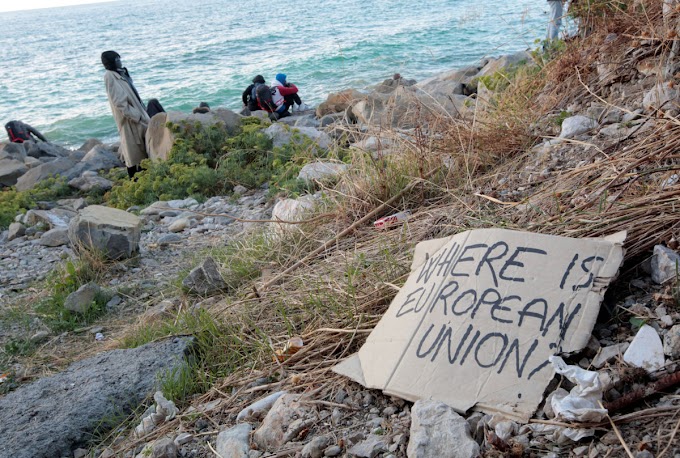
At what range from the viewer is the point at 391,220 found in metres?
3.09

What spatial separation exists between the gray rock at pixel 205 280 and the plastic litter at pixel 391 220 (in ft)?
3.11

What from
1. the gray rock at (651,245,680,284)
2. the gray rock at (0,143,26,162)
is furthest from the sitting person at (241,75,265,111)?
the gray rock at (651,245,680,284)

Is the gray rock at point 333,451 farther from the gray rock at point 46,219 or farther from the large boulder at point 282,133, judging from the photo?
the gray rock at point 46,219

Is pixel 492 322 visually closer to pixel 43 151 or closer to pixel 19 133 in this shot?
pixel 43 151

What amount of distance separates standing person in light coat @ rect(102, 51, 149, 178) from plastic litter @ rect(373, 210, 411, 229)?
572cm

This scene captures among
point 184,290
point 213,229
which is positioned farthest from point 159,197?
point 184,290

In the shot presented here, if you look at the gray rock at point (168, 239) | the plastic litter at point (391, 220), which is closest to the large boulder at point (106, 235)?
the gray rock at point (168, 239)

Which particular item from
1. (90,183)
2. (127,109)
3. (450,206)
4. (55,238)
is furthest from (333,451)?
(90,183)

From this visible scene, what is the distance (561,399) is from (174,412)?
53.9 inches

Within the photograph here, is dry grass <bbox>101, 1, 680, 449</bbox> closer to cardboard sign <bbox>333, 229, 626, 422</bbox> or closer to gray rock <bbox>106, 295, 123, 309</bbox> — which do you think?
cardboard sign <bbox>333, 229, 626, 422</bbox>

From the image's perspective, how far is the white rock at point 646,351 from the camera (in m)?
1.50

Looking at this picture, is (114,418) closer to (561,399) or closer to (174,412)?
(174,412)

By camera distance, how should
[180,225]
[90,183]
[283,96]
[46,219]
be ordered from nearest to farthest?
[180,225] → [46,219] → [90,183] → [283,96]

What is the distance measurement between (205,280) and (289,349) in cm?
129
